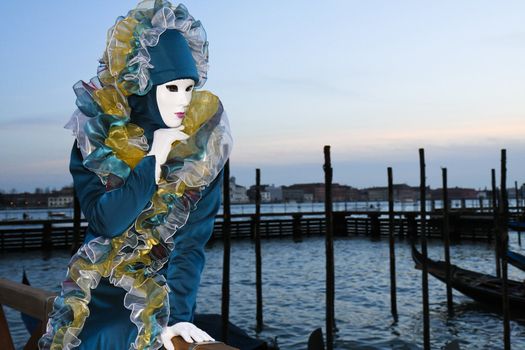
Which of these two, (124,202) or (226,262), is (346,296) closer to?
(226,262)

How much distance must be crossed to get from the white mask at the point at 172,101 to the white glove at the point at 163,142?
2 centimetres

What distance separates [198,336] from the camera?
1364mm

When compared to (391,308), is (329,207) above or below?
above

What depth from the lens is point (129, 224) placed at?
4.10 ft

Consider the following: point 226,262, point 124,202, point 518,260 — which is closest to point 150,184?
point 124,202

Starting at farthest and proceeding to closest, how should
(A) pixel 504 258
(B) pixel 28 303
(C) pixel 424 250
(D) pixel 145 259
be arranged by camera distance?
1. (C) pixel 424 250
2. (A) pixel 504 258
3. (B) pixel 28 303
4. (D) pixel 145 259

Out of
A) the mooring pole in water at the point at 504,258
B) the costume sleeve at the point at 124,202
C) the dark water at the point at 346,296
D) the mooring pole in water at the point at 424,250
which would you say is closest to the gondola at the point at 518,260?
the mooring pole in water at the point at 504,258

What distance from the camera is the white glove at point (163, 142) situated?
1295 millimetres

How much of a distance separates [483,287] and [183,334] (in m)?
11.4

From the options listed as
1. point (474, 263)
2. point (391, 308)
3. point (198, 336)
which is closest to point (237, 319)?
point (391, 308)

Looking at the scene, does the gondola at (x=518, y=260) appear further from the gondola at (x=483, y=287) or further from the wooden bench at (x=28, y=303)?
the wooden bench at (x=28, y=303)

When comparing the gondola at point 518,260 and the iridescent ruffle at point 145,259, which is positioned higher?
the iridescent ruffle at point 145,259

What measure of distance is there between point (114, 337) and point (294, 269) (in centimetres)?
1886

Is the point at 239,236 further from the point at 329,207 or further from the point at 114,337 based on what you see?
the point at 114,337
